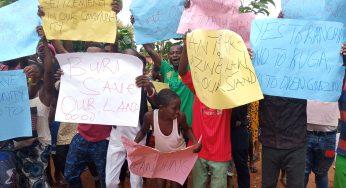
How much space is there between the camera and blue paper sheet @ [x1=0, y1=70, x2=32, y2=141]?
353 centimetres

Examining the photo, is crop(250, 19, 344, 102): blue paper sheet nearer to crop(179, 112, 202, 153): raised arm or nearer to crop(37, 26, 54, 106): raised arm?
crop(179, 112, 202, 153): raised arm

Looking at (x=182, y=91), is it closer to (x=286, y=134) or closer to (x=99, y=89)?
(x=99, y=89)

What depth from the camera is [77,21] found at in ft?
11.8

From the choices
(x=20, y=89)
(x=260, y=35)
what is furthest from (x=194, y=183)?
(x=20, y=89)

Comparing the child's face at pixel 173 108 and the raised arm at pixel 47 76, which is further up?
the raised arm at pixel 47 76

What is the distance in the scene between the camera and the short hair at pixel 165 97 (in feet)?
12.5

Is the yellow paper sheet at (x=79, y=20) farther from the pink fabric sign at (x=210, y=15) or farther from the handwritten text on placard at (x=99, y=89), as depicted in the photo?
the pink fabric sign at (x=210, y=15)

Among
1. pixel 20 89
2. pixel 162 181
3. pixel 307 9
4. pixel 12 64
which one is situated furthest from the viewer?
pixel 162 181

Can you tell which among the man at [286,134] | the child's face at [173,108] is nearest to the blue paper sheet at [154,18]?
the child's face at [173,108]

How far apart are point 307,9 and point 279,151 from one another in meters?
1.29

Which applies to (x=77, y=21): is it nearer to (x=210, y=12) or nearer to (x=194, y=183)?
(x=210, y=12)

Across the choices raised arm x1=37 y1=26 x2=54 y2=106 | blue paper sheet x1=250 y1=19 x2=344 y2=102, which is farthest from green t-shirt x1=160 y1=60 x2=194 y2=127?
raised arm x1=37 y1=26 x2=54 y2=106

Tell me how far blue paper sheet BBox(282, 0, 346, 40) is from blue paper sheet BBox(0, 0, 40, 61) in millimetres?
2307

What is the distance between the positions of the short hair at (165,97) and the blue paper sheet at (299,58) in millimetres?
886
